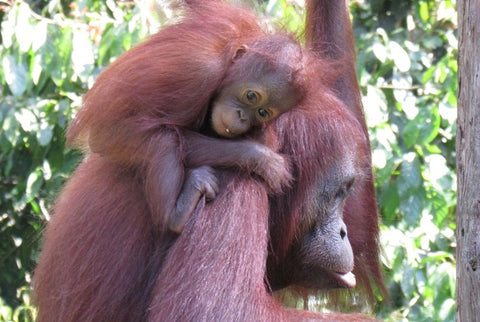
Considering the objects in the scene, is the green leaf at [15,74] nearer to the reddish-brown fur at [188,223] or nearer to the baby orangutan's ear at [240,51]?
the reddish-brown fur at [188,223]

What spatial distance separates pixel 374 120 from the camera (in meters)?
4.12

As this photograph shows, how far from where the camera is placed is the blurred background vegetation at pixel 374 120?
4.06 m

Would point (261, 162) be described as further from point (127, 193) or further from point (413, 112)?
point (413, 112)

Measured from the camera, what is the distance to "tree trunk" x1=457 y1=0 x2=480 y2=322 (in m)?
2.48

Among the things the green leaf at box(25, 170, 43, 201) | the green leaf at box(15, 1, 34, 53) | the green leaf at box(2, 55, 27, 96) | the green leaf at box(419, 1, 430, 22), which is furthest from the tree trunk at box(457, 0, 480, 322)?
the green leaf at box(419, 1, 430, 22)

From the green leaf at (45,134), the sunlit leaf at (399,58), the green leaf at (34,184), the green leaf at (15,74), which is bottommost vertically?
the green leaf at (34,184)

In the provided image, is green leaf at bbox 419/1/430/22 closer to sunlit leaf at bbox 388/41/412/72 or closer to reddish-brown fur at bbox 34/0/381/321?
sunlit leaf at bbox 388/41/412/72

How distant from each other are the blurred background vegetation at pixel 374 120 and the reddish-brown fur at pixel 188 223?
3.31ft

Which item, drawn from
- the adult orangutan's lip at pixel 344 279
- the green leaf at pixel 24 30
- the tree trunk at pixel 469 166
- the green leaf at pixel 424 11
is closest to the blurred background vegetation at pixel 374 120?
the green leaf at pixel 24 30

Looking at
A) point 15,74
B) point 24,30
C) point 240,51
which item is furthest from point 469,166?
point 15,74

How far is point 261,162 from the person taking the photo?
256 cm

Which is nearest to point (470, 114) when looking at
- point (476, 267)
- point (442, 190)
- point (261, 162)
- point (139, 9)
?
point (476, 267)

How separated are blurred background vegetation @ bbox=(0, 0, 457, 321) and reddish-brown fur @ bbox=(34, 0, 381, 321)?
101 cm

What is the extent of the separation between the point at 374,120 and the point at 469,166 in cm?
163
